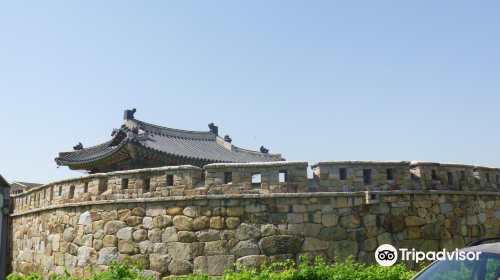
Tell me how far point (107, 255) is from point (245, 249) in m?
2.70

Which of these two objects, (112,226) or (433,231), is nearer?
(433,231)

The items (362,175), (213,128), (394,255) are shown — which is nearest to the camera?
(394,255)

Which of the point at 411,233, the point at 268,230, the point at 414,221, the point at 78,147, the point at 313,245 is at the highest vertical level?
the point at 78,147

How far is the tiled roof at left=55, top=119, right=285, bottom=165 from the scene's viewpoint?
440 inches

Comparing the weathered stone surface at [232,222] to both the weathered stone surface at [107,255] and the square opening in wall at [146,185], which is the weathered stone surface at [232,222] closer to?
the square opening in wall at [146,185]

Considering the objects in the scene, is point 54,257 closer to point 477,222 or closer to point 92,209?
point 92,209

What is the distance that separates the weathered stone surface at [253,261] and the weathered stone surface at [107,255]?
242 cm

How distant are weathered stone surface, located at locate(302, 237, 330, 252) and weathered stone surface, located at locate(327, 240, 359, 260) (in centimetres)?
11

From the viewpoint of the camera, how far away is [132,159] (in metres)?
9.95

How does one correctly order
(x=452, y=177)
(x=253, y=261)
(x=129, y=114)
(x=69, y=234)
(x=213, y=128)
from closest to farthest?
(x=253, y=261)
(x=452, y=177)
(x=69, y=234)
(x=129, y=114)
(x=213, y=128)

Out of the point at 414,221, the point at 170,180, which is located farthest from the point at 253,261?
the point at 414,221

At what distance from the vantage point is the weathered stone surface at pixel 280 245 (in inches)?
279

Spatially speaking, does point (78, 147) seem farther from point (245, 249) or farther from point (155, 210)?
point (245, 249)

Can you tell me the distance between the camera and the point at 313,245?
7.17m
